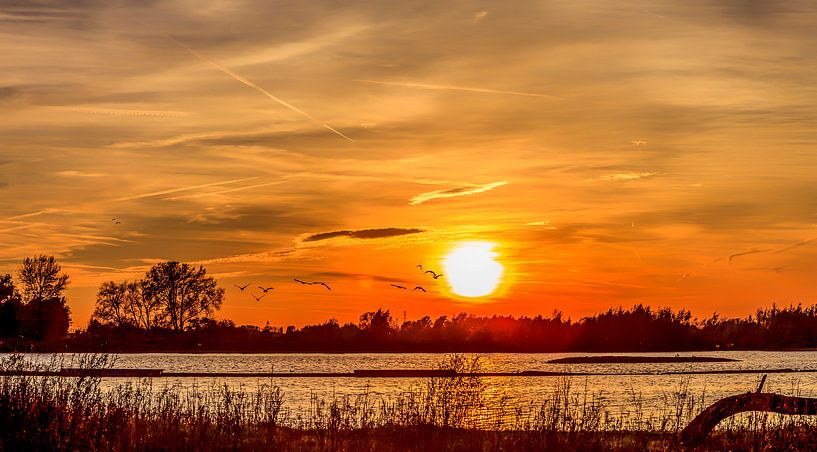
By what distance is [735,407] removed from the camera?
25.4 m

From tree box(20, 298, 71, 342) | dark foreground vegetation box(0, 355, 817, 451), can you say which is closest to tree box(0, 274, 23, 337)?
tree box(20, 298, 71, 342)

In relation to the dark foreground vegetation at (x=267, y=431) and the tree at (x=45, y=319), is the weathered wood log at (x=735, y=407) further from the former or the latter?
the tree at (x=45, y=319)

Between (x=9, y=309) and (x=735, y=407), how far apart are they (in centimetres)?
11158

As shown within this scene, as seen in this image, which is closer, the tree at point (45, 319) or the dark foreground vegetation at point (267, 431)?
the dark foreground vegetation at point (267, 431)

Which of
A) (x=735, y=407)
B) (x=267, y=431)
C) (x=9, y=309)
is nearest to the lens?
(x=267, y=431)

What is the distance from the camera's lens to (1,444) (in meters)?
19.5

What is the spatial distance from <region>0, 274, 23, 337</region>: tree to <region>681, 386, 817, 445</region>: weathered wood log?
356ft

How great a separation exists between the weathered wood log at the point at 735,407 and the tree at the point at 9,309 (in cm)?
10850

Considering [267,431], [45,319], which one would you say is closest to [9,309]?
[45,319]

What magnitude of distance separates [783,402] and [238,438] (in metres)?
14.5

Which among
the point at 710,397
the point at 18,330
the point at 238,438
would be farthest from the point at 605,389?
the point at 18,330

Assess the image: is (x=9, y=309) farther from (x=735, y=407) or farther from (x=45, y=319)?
(x=735, y=407)

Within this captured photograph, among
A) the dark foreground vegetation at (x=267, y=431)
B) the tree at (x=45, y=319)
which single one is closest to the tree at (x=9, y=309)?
the tree at (x=45, y=319)

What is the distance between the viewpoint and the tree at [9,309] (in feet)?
382
